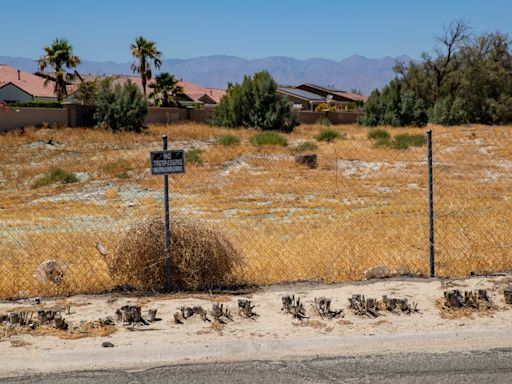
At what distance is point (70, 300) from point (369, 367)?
342 centimetres

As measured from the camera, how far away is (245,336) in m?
5.95

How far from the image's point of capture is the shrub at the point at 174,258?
741cm

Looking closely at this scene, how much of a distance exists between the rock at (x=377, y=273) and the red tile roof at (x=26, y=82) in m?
46.9

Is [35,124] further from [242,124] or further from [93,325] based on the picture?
[93,325]

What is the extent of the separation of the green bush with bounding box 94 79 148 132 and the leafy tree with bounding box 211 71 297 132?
7.13 metres

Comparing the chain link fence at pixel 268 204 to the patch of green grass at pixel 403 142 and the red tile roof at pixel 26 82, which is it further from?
the red tile roof at pixel 26 82

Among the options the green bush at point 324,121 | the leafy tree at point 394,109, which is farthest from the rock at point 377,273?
the leafy tree at point 394,109

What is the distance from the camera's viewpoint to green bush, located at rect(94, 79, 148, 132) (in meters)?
39.3

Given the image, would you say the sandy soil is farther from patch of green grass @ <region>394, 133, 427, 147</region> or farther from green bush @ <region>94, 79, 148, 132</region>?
green bush @ <region>94, 79, 148, 132</region>

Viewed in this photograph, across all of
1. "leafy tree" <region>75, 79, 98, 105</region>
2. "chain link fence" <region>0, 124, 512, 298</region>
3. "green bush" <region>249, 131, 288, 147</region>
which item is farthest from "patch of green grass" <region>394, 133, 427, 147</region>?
"leafy tree" <region>75, 79, 98, 105</region>

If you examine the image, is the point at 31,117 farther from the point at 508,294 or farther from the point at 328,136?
the point at 508,294

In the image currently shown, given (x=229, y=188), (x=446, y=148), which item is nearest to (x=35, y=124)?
(x=229, y=188)

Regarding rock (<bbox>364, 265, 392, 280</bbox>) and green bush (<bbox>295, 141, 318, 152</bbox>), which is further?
green bush (<bbox>295, 141, 318, 152</bbox>)

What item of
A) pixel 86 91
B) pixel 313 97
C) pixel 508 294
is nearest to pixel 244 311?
pixel 508 294
